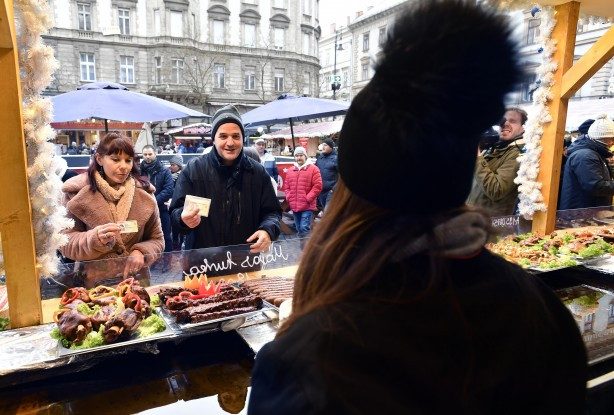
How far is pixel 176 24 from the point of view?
3431 cm

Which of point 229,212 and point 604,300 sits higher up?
point 229,212

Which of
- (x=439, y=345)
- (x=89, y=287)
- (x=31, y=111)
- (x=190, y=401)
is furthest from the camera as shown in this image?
(x=89, y=287)

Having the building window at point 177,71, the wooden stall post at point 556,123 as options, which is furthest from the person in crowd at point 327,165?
the building window at point 177,71

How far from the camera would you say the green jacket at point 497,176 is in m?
4.02

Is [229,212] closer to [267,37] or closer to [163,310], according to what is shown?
[163,310]

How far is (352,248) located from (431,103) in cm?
28

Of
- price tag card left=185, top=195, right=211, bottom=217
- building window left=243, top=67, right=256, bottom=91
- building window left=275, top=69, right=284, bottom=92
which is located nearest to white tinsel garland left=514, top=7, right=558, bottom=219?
price tag card left=185, top=195, right=211, bottom=217

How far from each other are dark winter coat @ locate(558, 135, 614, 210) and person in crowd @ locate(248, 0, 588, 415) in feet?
15.6

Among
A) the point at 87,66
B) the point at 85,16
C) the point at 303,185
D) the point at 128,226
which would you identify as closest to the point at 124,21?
the point at 85,16

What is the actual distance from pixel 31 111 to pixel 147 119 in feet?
16.0

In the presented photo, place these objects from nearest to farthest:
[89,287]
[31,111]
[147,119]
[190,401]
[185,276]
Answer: [190,401] < [31,111] < [89,287] < [185,276] < [147,119]

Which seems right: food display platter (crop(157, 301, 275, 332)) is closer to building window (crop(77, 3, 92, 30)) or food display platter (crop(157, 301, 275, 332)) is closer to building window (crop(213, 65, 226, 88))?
building window (crop(77, 3, 92, 30))

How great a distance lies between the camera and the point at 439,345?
27.5 inches

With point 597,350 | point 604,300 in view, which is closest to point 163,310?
point 597,350
